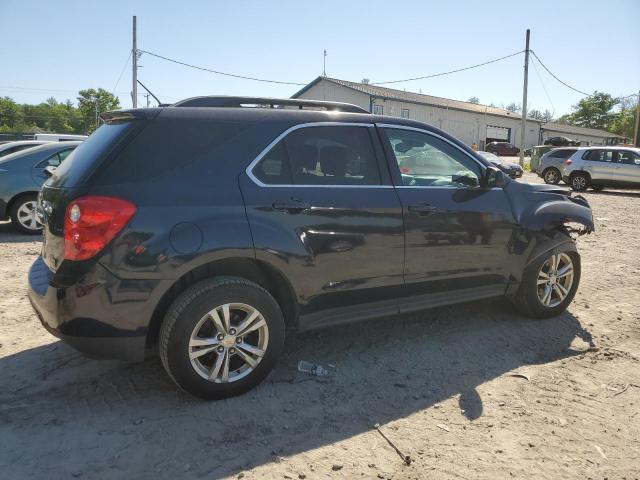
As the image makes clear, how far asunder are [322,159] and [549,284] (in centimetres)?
253

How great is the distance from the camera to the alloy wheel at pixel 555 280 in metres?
4.55

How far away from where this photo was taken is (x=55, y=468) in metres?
2.48

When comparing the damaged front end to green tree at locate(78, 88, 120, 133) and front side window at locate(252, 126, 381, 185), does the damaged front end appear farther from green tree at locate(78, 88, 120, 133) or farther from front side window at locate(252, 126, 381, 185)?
green tree at locate(78, 88, 120, 133)

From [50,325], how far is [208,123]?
150cm

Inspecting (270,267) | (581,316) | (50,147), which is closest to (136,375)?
(270,267)

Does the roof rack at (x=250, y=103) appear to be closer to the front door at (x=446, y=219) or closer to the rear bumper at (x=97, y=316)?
the front door at (x=446, y=219)

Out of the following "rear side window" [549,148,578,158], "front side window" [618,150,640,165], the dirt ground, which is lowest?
the dirt ground

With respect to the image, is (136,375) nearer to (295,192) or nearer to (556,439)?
(295,192)

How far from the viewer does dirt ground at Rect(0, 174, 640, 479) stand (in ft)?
8.40

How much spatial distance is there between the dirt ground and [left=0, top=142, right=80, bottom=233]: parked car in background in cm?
411

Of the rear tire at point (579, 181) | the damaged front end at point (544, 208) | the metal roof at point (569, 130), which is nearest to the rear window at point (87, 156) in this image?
the damaged front end at point (544, 208)

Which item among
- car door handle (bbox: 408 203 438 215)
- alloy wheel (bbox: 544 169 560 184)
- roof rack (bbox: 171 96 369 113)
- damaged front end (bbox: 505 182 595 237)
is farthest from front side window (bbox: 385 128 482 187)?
alloy wheel (bbox: 544 169 560 184)

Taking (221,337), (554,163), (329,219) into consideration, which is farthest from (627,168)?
(221,337)

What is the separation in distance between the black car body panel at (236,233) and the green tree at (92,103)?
93039 millimetres
